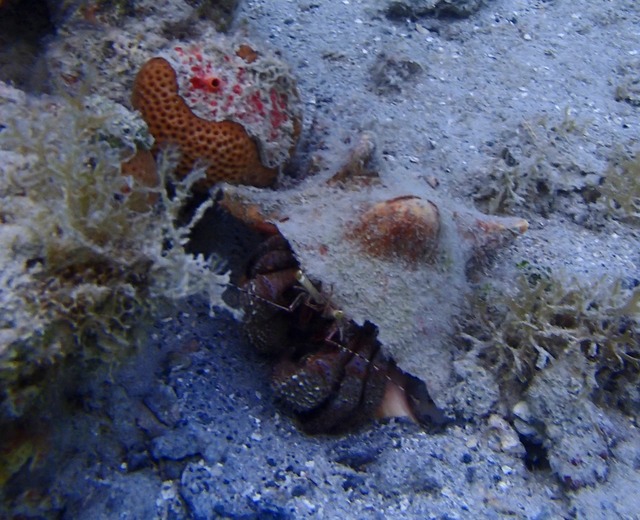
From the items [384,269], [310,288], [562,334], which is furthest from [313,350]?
[562,334]

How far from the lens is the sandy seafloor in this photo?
2.50 meters

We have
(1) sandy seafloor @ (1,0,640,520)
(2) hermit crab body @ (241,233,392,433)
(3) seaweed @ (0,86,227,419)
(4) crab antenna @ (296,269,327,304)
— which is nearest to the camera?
(3) seaweed @ (0,86,227,419)

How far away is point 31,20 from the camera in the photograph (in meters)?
3.61

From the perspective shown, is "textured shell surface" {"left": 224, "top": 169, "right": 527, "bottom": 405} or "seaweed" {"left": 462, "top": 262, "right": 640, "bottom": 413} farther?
"seaweed" {"left": 462, "top": 262, "right": 640, "bottom": 413}

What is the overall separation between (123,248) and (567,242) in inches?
116

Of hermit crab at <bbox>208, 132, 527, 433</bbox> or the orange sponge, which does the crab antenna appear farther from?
the orange sponge

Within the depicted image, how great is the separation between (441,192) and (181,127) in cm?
180

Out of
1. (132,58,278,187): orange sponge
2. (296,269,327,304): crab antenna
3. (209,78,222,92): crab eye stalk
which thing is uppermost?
(209,78,222,92): crab eye stalk

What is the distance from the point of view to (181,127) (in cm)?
298

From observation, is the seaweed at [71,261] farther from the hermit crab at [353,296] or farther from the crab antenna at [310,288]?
the hermit crab at [353,296]

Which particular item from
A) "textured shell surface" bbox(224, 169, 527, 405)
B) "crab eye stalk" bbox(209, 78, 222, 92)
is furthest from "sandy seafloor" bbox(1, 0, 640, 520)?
"crab eye stalk" bbox(209, 78, 222, 92)

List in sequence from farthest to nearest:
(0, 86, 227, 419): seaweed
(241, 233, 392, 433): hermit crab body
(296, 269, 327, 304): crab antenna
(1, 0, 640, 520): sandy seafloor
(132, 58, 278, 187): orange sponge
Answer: (132, 58, 278, 187): orange sponge → (241, 233, 392, 433): hermit crab body → (296, 269, 327, 304): crab antenna → (1, 0, 640, 520): sandy seafloor → (0, 86, 227, 419): seaweed

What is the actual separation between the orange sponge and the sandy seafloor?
68 cm

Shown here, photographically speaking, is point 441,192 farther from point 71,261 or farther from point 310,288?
point 71,261
